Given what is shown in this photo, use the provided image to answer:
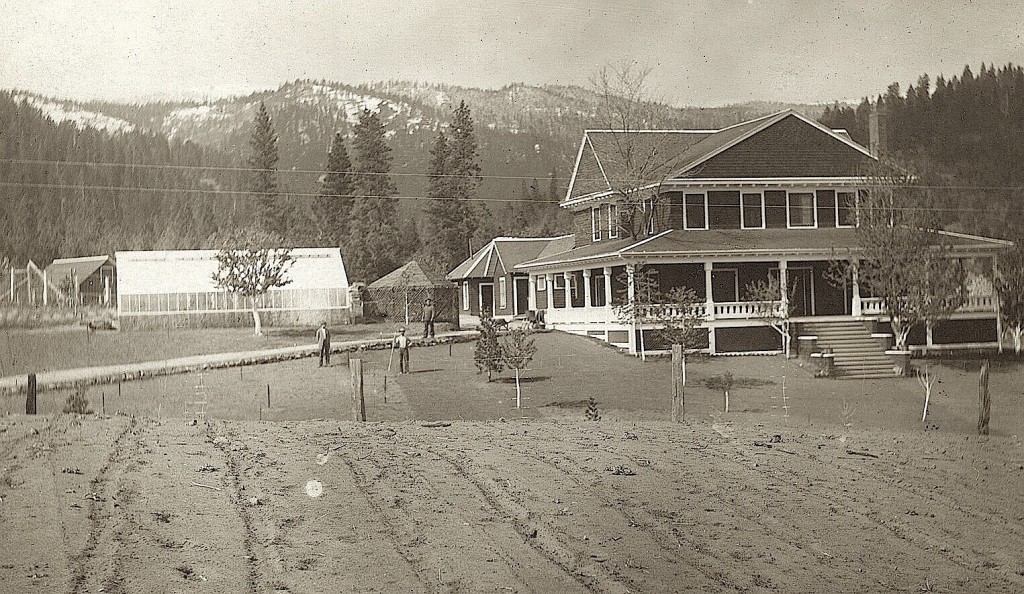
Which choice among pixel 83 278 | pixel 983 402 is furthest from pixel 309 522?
pixel 983 402

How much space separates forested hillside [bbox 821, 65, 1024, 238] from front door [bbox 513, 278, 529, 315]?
2754 millimetres

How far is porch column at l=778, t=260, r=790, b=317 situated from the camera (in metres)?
7.08

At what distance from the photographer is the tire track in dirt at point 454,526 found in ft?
16.3

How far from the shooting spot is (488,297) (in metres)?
6.59

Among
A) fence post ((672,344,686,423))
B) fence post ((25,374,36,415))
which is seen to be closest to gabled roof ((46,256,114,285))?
fence post ((25,374,36,415))

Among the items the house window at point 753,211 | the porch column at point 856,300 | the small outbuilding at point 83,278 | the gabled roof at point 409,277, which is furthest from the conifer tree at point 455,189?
the porch column at point 856,300

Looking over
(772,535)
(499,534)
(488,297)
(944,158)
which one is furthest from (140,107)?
(944,158)

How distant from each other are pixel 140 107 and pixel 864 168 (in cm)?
545

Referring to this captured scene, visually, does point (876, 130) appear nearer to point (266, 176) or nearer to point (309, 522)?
point (266, 176)

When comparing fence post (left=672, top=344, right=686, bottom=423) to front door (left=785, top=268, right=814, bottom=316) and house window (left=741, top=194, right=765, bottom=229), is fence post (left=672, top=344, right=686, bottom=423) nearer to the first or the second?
front door (left=785, top=268, right=814, bottom=316)

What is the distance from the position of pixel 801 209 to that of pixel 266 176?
159 inches

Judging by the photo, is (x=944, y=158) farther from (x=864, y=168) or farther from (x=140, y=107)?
(x=140, y=107)

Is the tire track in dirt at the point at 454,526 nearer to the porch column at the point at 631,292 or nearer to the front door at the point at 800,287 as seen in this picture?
the porch column at the point at 631,292

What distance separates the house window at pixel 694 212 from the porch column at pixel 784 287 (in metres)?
0.68
